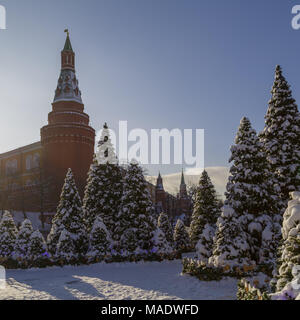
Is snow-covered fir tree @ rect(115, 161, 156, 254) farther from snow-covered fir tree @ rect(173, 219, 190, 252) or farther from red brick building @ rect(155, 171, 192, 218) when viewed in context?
red brick building @ rect(155, 171, 192, 218)

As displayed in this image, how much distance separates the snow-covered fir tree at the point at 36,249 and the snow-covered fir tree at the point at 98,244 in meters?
3.07

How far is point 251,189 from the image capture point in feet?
52.0

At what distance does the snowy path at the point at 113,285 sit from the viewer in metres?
11.5

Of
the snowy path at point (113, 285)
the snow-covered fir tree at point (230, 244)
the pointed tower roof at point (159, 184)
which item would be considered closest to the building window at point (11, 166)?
the pointed tower roof at point (159, 184)

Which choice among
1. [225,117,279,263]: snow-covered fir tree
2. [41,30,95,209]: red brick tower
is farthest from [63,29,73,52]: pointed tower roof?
[225,117,279,263]: snow-covered fir tree

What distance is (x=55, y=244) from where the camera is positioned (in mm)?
22266

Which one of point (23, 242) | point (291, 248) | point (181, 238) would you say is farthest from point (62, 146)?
point (291, 248)

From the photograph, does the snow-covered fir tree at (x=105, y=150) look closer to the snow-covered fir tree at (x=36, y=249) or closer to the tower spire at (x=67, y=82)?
the snow-covered fir tree at (x=36, y=249)

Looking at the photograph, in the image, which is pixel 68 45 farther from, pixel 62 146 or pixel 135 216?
pixel 135 216

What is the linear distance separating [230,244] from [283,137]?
824 centimetres

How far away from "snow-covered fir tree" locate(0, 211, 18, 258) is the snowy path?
3.75 meters
